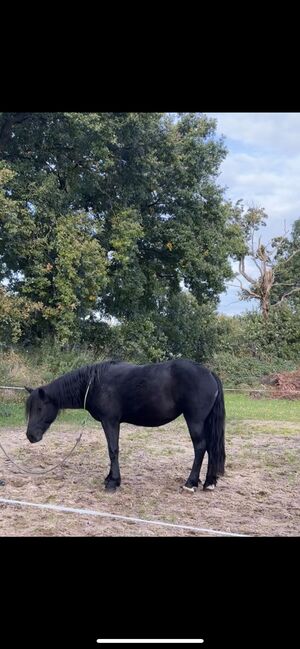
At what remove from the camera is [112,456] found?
463 cm

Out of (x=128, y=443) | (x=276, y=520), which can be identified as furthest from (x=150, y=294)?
(x=276, y=520)

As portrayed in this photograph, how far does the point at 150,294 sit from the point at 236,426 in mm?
6552

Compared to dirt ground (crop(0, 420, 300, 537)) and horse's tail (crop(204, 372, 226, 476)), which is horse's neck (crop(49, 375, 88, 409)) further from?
horse's tail (crop(204, 372, 226, 476))

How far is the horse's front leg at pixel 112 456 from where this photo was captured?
15.0 ft

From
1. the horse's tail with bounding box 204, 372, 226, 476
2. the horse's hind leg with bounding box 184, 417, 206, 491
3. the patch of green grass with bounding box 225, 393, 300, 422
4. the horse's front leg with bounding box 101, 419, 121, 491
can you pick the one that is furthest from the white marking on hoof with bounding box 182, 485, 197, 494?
the patch of green grass with bounding box 225, 393, 300, 422

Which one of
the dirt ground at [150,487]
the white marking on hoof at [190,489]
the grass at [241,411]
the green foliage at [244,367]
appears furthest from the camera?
the green foliage at [244,367]

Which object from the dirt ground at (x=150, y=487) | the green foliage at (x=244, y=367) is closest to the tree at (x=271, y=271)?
the green foliage at (x=244, y=367)

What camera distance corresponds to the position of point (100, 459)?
5.95 metres

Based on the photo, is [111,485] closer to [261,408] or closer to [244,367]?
[261,408]

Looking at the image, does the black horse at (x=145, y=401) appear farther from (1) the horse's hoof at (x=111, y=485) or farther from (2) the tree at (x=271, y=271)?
(2) the tree at (x=271, y=271)

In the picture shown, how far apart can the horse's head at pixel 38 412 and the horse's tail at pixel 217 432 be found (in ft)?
4.12

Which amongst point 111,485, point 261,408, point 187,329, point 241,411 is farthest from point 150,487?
point 187,329

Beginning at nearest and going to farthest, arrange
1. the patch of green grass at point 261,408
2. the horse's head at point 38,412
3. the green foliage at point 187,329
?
1. the horse's head at point 38,412
2. the patch of green grass at point 261,408
3. the green foliage at point 187,329

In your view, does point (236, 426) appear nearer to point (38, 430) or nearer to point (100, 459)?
point (100, 459)
